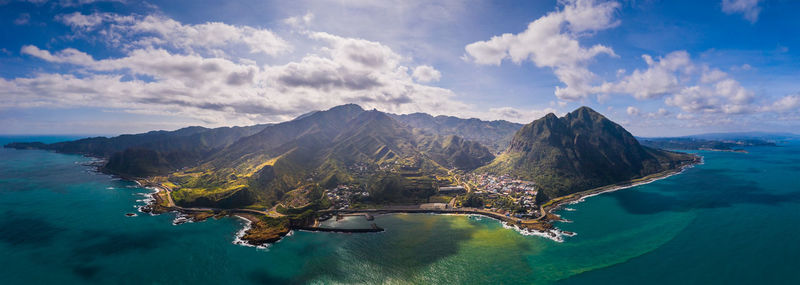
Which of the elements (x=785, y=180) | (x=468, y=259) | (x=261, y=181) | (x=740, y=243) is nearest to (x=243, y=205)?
(x=261, y=181)

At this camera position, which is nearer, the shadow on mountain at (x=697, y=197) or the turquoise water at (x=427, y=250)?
the turquoise water at (x=427, y=250)

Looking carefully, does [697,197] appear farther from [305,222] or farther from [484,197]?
[305,222]

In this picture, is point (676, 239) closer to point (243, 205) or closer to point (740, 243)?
point (740, 243)

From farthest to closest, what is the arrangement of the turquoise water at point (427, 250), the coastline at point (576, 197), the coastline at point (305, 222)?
the coastline at point (576, 197), the coastline at point (305, 222), the turquoise water at point (427, 250)

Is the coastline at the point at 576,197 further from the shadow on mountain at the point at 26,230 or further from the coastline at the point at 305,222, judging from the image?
the shadow on mountain at the point at 26,230

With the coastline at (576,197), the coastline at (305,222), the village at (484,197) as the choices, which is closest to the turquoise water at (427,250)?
the coastline at (305,222)

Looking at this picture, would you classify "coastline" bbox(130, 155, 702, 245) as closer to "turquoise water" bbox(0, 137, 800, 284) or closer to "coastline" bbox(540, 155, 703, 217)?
"coastline" bbox(540, 155, 703, 217)
